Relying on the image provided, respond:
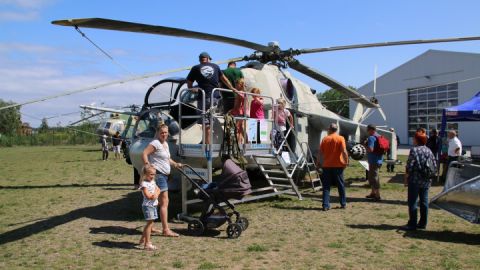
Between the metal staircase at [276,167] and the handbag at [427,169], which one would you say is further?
the metal staircase at [276,167]

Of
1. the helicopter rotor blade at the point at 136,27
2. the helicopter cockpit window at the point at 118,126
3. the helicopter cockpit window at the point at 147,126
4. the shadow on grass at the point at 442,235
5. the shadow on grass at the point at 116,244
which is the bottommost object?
the shadow on grass at the point at 116,244

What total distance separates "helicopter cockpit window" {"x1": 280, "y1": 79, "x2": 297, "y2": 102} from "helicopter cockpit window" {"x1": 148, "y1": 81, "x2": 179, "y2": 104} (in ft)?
10.3

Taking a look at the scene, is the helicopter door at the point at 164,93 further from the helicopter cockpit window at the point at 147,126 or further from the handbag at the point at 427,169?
the handbag at the point at 427,169

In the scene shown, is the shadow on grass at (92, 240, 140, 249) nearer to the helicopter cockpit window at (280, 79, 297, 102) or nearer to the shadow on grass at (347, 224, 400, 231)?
the shadow on grass at (347, 224, 400, 231)

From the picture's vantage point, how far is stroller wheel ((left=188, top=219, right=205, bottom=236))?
7.07m

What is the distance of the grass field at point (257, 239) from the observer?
5.60 metres

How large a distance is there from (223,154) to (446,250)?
13.5ft

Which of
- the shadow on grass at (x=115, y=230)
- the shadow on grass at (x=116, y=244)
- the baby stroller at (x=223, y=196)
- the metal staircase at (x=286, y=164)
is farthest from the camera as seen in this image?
the metal staircase at (x=286, y=164)

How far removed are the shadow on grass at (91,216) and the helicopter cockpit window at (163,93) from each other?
2.45 metres

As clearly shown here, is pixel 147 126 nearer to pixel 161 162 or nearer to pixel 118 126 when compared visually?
pixel 161 162

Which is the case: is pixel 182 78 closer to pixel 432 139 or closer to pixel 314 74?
pixel 314 74

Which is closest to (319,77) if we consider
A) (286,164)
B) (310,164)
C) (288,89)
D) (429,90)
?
(288,89)

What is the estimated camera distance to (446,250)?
6043mm

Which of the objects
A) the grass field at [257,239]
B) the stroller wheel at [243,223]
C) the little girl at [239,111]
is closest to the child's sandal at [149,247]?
the grass field at [257,239]
